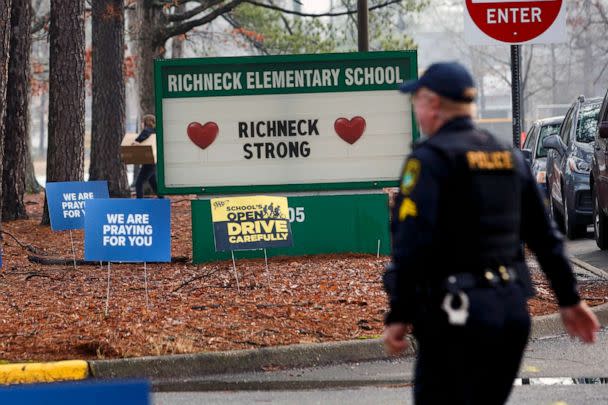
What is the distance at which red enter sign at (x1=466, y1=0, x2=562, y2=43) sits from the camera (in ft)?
35.8

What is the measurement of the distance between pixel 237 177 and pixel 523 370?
6.93m

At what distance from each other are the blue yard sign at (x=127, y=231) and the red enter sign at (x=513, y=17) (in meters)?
3.05

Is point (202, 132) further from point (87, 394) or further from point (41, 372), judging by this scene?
point (87, 394)

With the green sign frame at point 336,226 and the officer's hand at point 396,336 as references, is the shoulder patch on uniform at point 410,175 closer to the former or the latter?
the officer's hand at point 396,336

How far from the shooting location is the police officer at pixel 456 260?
4.70 m

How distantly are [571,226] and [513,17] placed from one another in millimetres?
9598

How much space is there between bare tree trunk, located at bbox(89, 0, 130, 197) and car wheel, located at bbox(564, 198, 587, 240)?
9.47 metres

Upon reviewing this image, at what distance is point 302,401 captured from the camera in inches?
335

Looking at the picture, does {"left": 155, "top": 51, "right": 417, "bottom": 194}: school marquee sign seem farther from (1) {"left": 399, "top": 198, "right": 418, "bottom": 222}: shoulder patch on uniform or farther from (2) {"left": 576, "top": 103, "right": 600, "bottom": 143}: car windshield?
(1) {"left": 399, "top": 198, "right": 418, "bottom": 222}: shoulder patch on uniform

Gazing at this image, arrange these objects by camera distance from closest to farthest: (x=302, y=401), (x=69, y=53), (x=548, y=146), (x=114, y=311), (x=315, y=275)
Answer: (x=302, y=401) → (x=114, y=311) → (x=315, y=275) → (x=548, y=146) → (x=69, y=53)

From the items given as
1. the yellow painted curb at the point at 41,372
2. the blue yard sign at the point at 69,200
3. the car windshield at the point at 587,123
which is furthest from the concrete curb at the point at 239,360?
the car windshield at the point at 587,123

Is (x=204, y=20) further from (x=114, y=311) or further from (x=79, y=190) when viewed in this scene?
(x=114, y=311)

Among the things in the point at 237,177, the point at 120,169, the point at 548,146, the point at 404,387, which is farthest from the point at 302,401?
the point at 120,169

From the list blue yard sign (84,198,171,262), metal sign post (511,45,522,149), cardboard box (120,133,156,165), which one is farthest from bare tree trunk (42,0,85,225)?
metal sign post (511,45,522,149)
